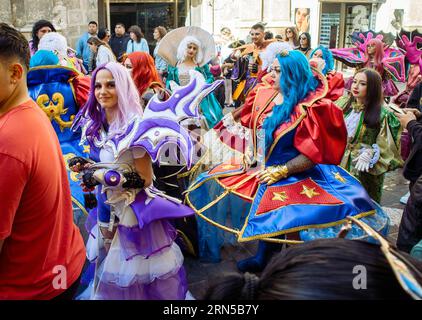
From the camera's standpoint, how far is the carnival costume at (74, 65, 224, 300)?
268cm

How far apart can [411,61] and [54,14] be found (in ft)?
27.7

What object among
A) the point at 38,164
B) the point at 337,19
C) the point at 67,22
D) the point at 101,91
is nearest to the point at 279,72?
the point at 101,91

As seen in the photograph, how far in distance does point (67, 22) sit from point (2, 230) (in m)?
11.0

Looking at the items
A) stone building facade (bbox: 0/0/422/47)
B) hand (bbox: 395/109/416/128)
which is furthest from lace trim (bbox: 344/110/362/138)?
stone building facade (bbox: 0/0/422/47)

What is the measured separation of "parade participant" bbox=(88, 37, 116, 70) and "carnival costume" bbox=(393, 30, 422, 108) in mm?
4367

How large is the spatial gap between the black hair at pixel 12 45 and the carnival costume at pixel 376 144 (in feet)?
10.8

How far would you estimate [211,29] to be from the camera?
52.4ft

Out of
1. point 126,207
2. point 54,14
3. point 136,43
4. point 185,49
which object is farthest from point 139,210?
point 54,14

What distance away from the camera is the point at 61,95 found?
4.07m

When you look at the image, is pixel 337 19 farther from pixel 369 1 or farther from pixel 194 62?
pixel 194 62

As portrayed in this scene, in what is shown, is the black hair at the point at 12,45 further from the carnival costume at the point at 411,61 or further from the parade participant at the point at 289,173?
the carnival costume at the point at 411,61

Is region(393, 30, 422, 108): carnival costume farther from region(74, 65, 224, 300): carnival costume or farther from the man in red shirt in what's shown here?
the man in red shirt
